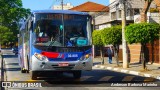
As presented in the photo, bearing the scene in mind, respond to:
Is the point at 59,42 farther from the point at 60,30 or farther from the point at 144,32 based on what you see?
the point at 144,32

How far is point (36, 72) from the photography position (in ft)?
54.1

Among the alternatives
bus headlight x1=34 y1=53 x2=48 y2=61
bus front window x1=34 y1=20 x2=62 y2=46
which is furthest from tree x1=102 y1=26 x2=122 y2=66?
bus headlight x1=34 y1=53 x2=48 y2=61

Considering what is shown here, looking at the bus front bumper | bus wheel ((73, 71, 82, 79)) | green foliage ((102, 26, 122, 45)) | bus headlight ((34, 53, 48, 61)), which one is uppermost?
green foliage ((102, 26, 122, 45))

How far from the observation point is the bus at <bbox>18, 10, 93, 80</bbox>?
15797mm

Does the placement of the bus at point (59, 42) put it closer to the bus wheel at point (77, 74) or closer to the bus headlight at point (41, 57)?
the bus headlight at point (41, 57)

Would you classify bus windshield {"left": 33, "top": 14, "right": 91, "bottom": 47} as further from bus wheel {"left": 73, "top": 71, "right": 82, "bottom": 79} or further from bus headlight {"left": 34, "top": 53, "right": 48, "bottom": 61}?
bus wheel {"left": 73, "top": 71, "right": 82, "bottom": 79}

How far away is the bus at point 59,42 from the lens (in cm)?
1580

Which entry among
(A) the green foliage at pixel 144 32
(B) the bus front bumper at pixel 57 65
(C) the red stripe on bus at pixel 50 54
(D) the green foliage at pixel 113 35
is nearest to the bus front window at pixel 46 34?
(C) the red stripe on bus at pixel 50 54

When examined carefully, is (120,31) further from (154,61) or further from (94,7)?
(94,7)

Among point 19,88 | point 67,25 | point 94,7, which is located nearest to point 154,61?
point 67,25

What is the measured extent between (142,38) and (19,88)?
38.7 ft

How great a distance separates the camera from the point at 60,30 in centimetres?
1609

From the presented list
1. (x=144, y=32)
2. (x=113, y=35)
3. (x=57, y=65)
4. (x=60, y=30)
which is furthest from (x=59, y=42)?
(x=113, y=35)

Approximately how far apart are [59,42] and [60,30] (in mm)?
539
